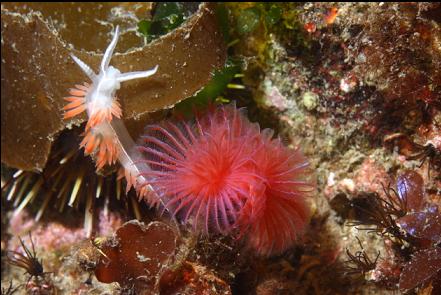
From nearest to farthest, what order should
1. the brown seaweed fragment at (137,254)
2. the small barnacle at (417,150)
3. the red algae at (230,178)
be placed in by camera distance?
the red algae at (230,178) → the brown seaweed fragment at (137,254) → the small barnacle at (417,150)

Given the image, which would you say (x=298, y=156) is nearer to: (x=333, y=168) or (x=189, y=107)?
(x=333, y=168)

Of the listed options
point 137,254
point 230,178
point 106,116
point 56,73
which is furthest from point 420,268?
point 56,73

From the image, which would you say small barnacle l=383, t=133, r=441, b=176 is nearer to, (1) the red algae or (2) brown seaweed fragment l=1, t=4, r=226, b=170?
(1) the red algae

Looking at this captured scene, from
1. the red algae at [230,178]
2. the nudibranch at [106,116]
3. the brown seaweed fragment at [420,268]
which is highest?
the nudibranch at [106,116]

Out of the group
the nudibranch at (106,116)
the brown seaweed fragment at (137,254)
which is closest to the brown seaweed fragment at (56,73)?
the nudibranch at (106,116)

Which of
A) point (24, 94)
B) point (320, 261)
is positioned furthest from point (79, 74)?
point (320, 261)

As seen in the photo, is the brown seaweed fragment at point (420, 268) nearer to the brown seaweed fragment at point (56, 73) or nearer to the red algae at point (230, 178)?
the red algae at point (230, 178)

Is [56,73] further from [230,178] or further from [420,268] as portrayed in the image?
[420,268]
